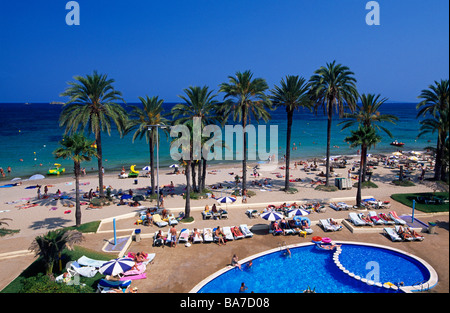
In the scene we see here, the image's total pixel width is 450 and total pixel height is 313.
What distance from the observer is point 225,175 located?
4338cm

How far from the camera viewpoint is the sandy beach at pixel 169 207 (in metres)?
18.6

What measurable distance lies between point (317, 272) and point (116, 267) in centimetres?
1070

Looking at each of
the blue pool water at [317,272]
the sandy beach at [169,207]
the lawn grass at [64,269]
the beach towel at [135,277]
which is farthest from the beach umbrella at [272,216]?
the lawn grass at [64,269]

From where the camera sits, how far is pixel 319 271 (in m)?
16.6

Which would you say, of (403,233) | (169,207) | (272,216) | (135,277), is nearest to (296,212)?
(272,216)

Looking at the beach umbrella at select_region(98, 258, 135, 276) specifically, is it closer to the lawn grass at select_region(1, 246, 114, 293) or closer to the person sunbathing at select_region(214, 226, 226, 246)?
the lawn grass at select_region(1, 246, 114, 293)

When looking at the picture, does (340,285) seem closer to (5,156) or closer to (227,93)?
(227,93)

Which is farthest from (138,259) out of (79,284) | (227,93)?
(227,93)

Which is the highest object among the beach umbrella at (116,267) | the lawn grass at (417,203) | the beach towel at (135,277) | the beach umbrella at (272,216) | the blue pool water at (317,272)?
the beach umbrella at (272,216)

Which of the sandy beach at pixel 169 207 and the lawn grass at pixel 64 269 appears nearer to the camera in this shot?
the lawn grass at pixel 64 269

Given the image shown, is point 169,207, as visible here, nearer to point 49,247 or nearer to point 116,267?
point 116,267

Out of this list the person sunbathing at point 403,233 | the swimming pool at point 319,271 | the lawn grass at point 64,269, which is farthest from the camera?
the person sunbathing at point 403,233

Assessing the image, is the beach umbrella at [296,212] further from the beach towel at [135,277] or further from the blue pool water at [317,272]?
the beach towel at [135,277]
